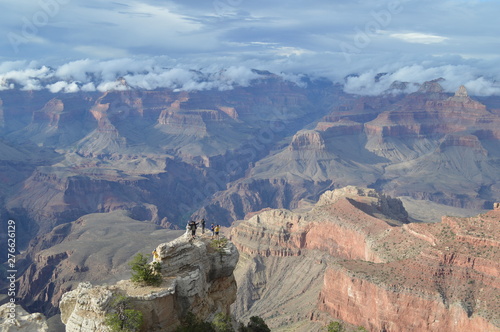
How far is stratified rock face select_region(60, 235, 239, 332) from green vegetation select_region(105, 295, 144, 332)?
510 millimetres

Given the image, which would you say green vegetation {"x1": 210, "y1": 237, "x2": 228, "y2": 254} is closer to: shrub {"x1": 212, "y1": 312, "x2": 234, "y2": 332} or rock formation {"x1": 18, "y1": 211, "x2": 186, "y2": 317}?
shrub {"x1": 212, "y1": 312, "x2": 234, "y2": 332}

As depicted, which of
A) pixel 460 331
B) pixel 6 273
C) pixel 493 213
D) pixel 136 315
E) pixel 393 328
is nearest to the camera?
pixel 136 315

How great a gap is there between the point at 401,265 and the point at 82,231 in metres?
117

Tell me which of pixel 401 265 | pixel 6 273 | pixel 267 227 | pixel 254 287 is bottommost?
pixel 6 273

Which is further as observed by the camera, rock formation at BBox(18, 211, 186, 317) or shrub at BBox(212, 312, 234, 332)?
rock formation at BBox(18, 211, 186, 317)

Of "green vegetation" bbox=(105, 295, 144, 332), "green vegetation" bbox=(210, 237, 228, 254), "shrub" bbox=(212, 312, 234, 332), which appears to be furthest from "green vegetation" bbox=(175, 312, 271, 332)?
"green vegetation" bbox=(210, 237, 228, 254)

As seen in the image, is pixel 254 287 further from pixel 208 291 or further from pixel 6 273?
pixel 6 273

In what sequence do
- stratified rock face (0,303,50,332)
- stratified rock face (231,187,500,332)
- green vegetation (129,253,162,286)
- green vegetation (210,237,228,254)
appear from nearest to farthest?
1. stratified rock face (0,303,50,332)
2. green vegetation (129,253,162,286)
3. green vegetation (210,237,228,254)
4. stratified rock face (231,187,500,332)

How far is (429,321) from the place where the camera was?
72938mm

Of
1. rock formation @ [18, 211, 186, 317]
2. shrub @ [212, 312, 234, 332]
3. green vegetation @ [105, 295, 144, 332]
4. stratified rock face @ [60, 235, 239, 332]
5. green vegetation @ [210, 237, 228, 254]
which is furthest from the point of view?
rock formation @ [18, 211, 186, 317]

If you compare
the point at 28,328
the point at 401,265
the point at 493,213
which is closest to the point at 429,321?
the point at 401,265

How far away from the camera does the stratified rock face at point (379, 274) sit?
72.2 meters

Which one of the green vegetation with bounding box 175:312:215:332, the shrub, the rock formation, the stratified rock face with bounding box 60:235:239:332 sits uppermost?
the stratified rock face with bounding box 60:235:239:332

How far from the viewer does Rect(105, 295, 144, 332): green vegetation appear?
108 feet
